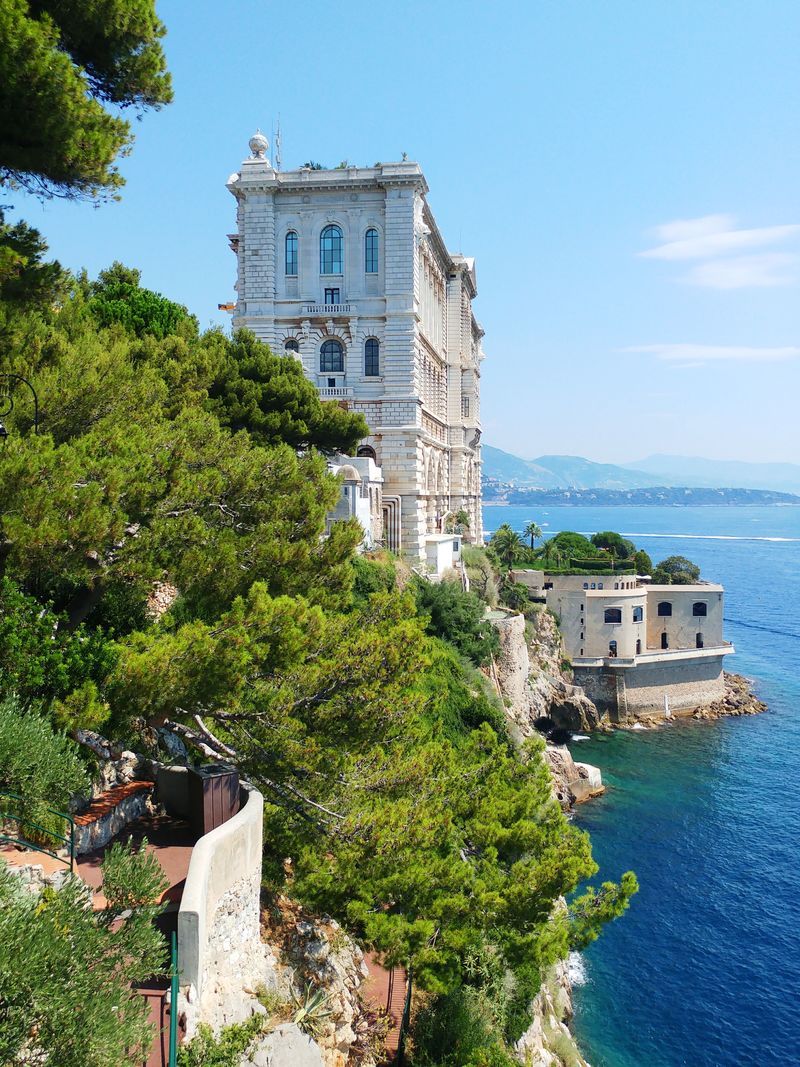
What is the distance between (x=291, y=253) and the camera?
1574 inches

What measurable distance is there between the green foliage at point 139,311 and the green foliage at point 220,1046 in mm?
19451

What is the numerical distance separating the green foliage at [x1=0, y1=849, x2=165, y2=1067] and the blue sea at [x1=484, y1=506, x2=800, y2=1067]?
19979 millimetres

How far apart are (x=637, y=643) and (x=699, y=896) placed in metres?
26.9

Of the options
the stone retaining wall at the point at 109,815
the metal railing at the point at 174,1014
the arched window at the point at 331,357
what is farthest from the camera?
the arched window at the point at 331,357

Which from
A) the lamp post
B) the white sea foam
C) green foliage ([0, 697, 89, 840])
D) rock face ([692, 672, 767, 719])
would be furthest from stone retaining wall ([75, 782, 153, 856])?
rock face ([692, 672, 767, 719])

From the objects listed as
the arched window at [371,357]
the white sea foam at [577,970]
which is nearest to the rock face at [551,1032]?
the white sea foam at [577,970]

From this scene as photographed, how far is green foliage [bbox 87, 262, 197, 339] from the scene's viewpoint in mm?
26297

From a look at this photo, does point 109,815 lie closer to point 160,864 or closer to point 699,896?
point 160,864

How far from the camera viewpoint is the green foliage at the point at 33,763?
31.8 feet

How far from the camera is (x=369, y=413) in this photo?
130ft

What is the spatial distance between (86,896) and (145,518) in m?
6.15

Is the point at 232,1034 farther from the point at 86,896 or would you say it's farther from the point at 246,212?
the point at 246,212

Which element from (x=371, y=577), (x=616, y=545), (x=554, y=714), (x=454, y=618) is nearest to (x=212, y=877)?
(x=371, y=577)

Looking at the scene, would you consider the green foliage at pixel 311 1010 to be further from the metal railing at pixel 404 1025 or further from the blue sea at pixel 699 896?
the blue sea at pixel 699 896
